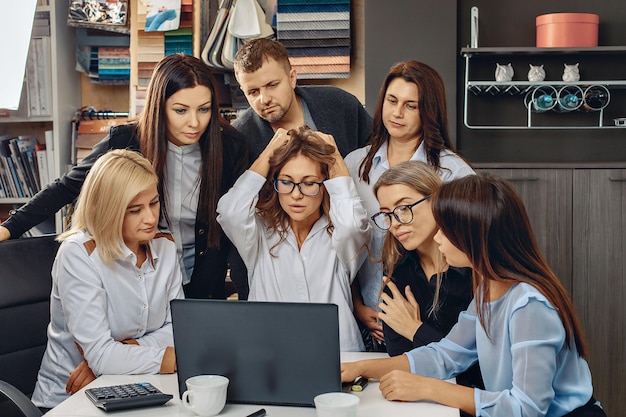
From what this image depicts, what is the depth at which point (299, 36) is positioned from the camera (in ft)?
11.9

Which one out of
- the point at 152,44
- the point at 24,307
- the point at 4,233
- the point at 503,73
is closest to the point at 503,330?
the point at 24,307

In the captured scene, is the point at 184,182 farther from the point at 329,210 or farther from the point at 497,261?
the point at 497,261

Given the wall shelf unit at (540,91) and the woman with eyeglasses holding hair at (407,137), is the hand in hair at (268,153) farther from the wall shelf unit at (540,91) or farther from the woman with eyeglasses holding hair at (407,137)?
the wall shelf unit at (540,91)

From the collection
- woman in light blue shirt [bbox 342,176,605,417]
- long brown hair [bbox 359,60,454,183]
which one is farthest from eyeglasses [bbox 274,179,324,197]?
woman in light blue shirt [bbox 342,176,605,417]

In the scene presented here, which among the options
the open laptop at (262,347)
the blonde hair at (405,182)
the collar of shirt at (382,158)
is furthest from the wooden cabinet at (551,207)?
the open laptop at (262,347)

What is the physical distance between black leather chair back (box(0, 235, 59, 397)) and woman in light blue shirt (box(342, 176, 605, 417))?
3.20 ft

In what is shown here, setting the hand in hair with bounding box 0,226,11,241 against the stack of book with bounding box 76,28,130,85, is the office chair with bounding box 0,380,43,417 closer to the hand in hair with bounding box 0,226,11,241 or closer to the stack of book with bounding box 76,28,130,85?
the hand in hair with bounding box 0,226,11,241

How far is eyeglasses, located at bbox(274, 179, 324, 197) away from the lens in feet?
7.20

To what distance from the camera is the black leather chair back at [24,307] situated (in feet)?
6.82

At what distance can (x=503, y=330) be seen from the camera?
1.63 metres

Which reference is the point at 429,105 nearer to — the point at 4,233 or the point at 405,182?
the point at 405,182

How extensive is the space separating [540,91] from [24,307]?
8.49 feet

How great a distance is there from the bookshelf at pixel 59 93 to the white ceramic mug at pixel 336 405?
2.77 metres

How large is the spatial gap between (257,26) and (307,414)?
2425mm
